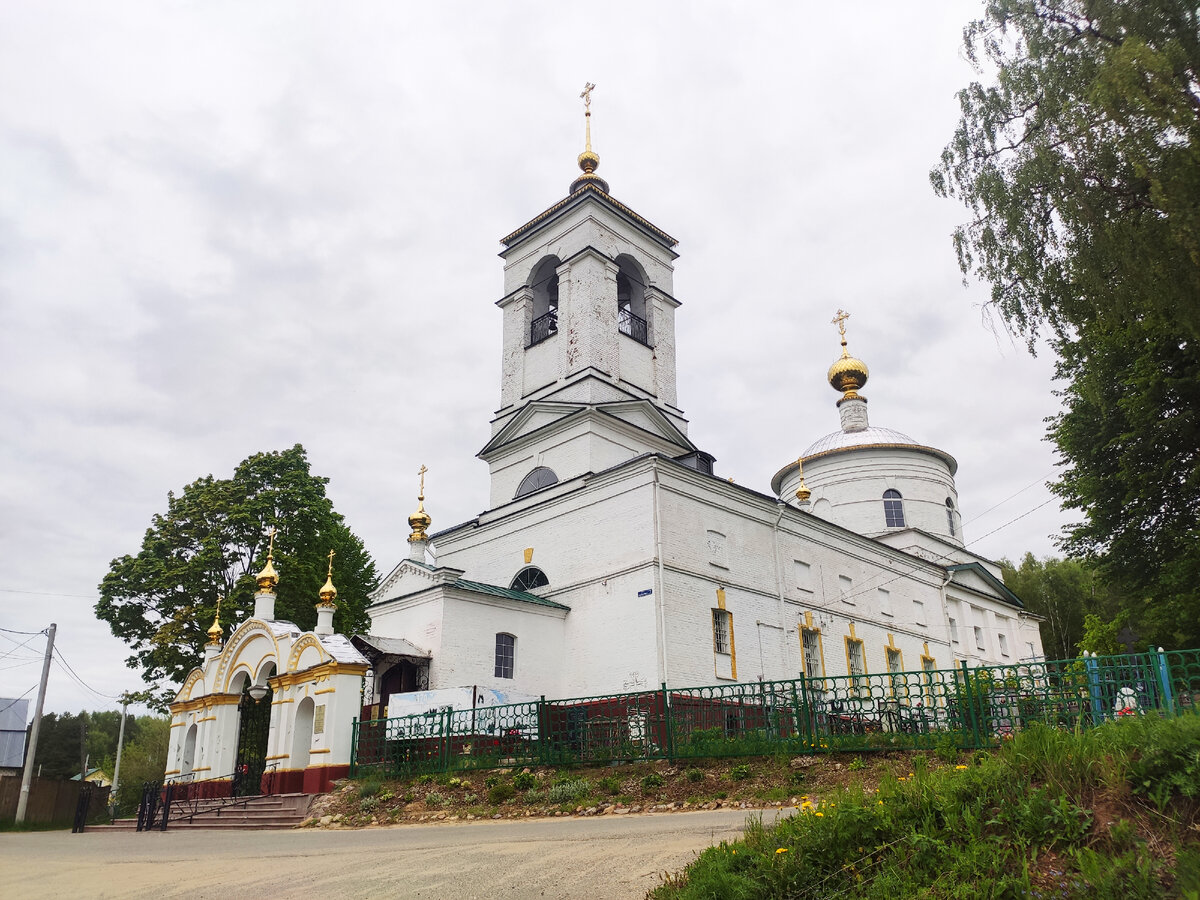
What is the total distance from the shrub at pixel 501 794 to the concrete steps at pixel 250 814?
3.70m

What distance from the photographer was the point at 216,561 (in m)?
25.8

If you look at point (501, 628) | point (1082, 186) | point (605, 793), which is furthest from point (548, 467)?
point (1082, 186)

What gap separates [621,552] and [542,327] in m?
9.89

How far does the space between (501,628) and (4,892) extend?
13945 millimetres

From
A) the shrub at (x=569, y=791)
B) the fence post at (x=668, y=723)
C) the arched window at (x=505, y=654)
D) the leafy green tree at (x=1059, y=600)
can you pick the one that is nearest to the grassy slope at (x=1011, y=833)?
the shrub at (x=569, y=791)

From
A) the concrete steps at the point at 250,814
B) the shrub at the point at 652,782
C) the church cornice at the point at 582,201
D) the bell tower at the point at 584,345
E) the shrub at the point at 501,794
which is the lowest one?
the concrete steps at the point at 250,814

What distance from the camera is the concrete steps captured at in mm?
14638

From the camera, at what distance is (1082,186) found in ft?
36.4

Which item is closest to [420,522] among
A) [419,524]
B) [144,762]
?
[419,524]

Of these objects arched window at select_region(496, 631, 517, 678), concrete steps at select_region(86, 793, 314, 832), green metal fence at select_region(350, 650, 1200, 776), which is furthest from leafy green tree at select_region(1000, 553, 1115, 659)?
concrete steps at select_region(86, 793, 314, 832)

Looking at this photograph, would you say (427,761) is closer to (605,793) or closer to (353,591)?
(605,793)

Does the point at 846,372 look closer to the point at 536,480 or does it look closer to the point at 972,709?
the point at 536,480

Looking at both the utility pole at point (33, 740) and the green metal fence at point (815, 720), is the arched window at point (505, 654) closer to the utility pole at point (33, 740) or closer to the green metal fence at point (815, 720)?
the green metal fence at point (815, 720)

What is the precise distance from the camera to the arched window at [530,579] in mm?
23828
